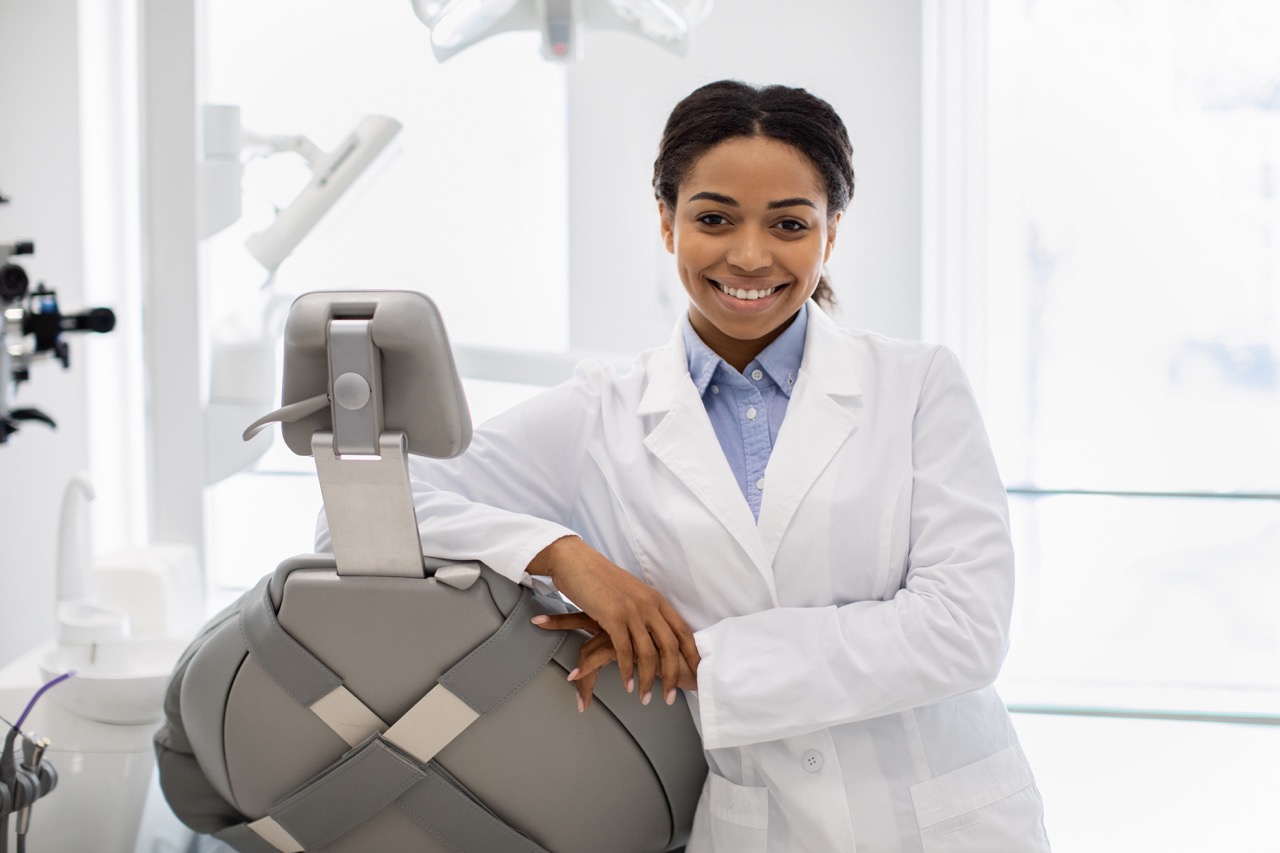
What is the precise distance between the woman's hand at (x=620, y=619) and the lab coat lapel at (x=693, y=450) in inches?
4.5

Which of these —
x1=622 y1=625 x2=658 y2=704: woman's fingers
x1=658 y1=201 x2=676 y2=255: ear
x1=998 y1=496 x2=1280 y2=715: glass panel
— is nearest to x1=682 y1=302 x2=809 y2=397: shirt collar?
x1=658 y1=201 x2=676 y2=255: ear

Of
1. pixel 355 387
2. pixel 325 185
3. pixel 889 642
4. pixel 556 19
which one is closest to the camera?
pixel 355 387

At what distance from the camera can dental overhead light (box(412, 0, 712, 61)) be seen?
6.57ft

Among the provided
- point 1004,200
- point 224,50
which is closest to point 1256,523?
point 1004,200

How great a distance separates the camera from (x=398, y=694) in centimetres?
125

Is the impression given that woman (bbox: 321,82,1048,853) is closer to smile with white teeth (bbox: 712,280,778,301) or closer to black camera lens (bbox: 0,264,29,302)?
smile with white teeth (bbox: 712,280,778,301)

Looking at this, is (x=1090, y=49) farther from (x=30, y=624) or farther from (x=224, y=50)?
(x=30, y=624)

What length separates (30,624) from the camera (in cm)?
296

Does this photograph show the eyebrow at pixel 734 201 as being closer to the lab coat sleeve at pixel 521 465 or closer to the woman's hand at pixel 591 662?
the lab coat sleeve at pixel 521 465

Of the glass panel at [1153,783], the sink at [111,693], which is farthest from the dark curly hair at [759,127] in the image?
the glass panel at [1153,783]

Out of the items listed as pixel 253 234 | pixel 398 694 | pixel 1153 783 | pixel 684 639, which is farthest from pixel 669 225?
pixel 1153 783

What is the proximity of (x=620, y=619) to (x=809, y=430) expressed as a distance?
12.3 inches

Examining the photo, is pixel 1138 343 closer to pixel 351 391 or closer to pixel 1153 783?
pixel 1153 783

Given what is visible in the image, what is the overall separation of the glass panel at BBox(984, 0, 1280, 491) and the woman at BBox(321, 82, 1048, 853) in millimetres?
1753
